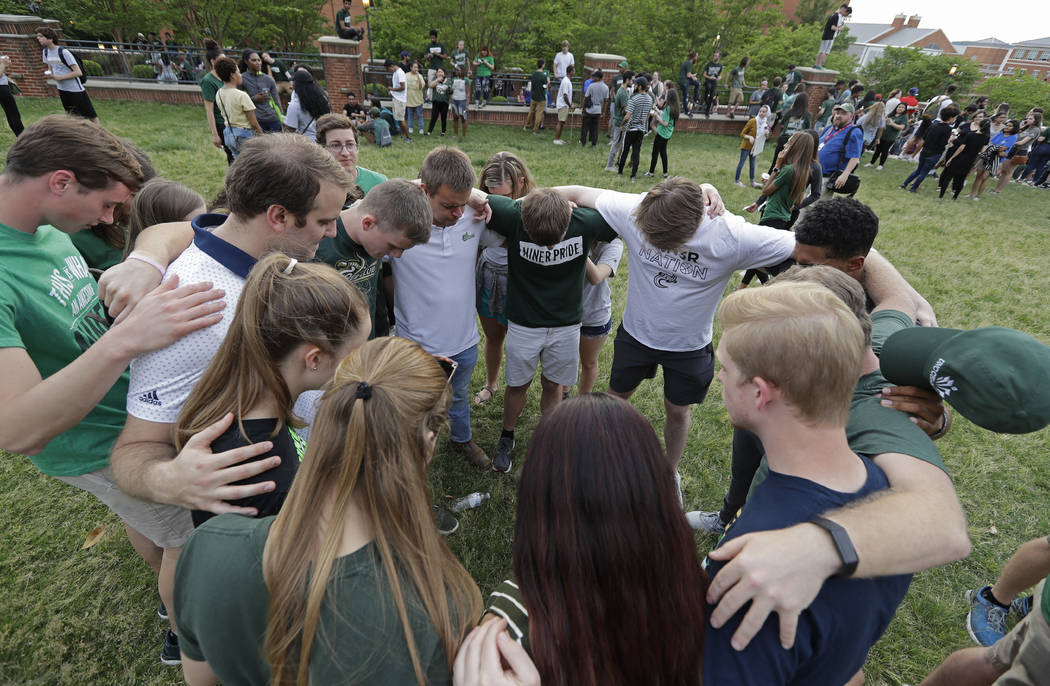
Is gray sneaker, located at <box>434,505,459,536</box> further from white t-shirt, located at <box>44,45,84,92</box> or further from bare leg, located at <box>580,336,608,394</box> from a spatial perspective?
white t-shirt, located at <box>44,45,84,92</box>

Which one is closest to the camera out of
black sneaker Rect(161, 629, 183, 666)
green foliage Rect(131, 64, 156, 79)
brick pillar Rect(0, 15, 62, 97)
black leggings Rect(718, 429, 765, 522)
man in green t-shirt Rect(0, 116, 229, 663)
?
man in green t-shirt Rect(0, 116, 229, 663)

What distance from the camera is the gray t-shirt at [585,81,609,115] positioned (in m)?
13.0

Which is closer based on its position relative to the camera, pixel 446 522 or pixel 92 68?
pixel 446 522

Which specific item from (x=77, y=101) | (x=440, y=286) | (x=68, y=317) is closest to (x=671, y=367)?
(x=440, y=286)

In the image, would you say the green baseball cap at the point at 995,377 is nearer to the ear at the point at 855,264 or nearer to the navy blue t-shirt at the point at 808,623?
the navy blue t-shirt at the point at 808,623

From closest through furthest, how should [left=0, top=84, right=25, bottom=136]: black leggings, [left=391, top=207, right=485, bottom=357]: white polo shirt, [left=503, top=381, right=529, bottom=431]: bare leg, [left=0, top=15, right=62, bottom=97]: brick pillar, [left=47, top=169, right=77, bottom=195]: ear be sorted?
1. [left=47, top=169, right=77, bottom=195]: ear
2. [left=391, top=207, right=485, bottom=357]: white polo shirt
3. [left=503, top=381, right=529, bottom=431]: bare leg
4. [left=0, top=84, right=25, bottom=136]: black leggings
5. [left=0, top=15, right=62, bottom=97]: brick pillar

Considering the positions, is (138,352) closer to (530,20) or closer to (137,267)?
(137,267)

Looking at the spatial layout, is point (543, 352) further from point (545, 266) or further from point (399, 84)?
point (399, 84)

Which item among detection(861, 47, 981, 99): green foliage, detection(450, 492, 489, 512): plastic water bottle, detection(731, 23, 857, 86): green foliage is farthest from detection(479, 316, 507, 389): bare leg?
detection(861, 47, 981, 99): green foliage

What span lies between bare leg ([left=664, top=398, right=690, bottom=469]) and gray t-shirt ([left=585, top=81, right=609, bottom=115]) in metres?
12.1

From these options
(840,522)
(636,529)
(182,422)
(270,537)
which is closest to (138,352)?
(182,422)

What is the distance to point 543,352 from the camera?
352 cm

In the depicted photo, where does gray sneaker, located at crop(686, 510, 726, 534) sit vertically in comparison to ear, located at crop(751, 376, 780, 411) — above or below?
below

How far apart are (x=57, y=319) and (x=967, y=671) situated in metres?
4.11
